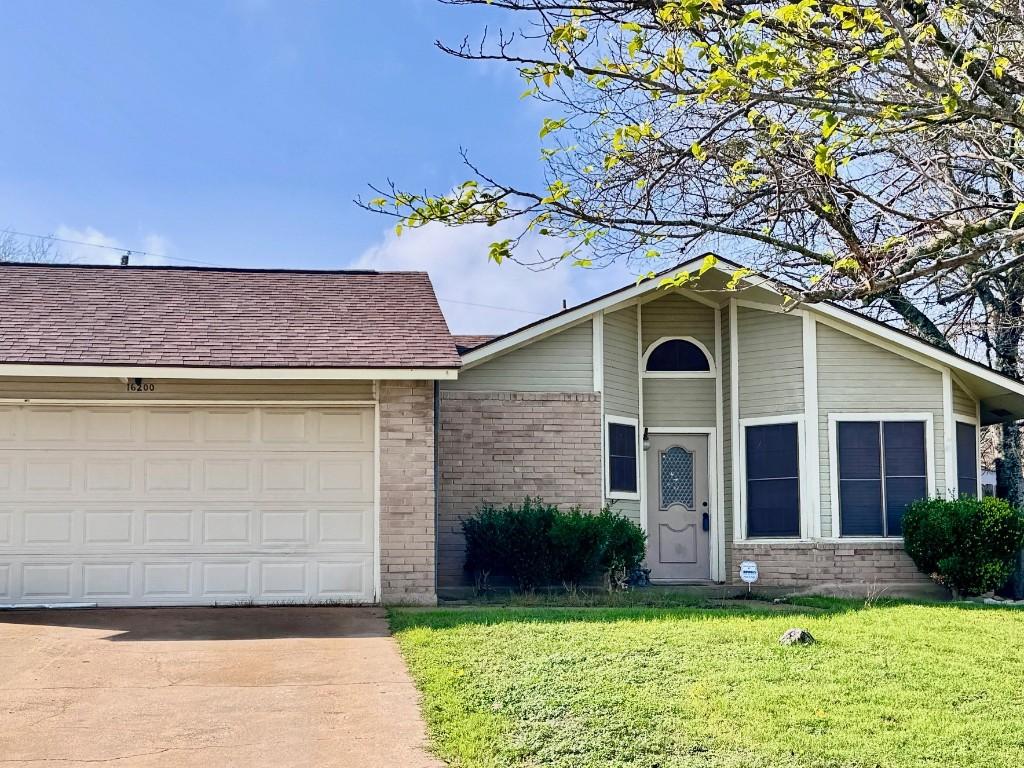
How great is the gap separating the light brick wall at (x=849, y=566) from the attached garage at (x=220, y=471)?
527 centimetres

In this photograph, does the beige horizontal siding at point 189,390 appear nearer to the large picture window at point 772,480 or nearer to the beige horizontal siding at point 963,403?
the large picture window at point 772,480

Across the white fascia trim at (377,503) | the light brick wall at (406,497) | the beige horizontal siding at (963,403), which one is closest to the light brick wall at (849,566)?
the beige horizontal siding at (963,403)

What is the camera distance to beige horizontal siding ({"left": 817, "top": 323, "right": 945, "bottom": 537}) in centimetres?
1589

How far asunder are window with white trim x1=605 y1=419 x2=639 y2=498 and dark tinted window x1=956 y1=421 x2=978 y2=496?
14.5 feet

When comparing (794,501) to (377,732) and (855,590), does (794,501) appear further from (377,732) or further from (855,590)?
(377,732)

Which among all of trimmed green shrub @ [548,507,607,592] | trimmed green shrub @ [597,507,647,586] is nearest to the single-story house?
trimmed green shrub @ [597,507,647,586]

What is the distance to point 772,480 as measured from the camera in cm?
1616

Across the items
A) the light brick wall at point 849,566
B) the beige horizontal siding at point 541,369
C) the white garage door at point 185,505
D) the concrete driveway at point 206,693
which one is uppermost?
the beige horizontal siding at point 541,369

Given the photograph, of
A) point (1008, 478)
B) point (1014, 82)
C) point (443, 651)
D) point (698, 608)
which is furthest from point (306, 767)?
point (1008, 478)

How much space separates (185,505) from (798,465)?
793cm

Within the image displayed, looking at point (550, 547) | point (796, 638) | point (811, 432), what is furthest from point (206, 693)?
point (811, 432)

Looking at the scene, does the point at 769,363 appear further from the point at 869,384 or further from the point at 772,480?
the point at 772,480

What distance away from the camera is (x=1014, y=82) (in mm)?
7457

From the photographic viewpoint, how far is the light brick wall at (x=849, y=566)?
1562cm
